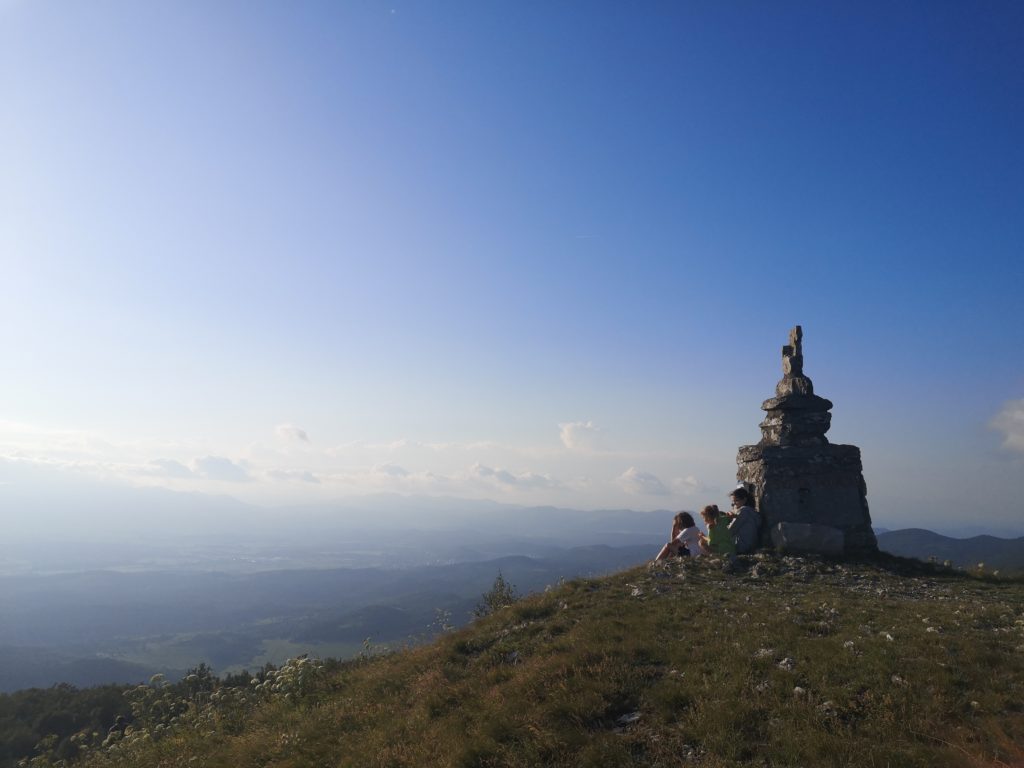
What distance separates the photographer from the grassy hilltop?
6156mm

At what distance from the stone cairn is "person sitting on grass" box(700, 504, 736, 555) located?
159 cm

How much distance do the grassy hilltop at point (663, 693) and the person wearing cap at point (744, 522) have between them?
4.41 metres

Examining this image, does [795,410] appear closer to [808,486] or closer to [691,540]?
[808,486]

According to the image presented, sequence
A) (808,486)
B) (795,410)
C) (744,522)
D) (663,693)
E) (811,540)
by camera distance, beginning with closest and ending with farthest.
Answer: (663,693) → (811,540) → (744,522) → (808,486) → (795,410)

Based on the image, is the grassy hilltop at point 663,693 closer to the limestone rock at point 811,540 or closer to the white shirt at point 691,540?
the limestone rock at point 811,540

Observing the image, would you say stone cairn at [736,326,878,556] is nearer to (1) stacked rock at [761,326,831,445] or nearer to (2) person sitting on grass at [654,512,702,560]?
(1) stacked rock at [761,326,831,445]

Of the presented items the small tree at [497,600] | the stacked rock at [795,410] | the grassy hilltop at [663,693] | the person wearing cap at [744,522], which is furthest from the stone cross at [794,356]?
the small tree at [497,600]

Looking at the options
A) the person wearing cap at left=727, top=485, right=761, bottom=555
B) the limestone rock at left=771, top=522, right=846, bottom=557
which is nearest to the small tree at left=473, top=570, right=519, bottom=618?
the person wearing cap at left=727, top=485, right=761, bottom=555

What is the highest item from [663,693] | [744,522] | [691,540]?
[744,522]

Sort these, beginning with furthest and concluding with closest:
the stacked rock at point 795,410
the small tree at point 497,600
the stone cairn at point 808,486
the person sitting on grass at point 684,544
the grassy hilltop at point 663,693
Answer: the stacked rock at point 795,410
the person sitting on grass at point 684,544
the stone cairn at point 808,486
the small tree at point 497,600
the grassy hilltop at point 663,693

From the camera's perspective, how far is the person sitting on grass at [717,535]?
17812mm

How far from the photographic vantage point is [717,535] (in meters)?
18.0

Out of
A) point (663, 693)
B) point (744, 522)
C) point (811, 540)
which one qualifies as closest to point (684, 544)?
point (744, 522)

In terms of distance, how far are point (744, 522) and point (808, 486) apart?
2706mm
